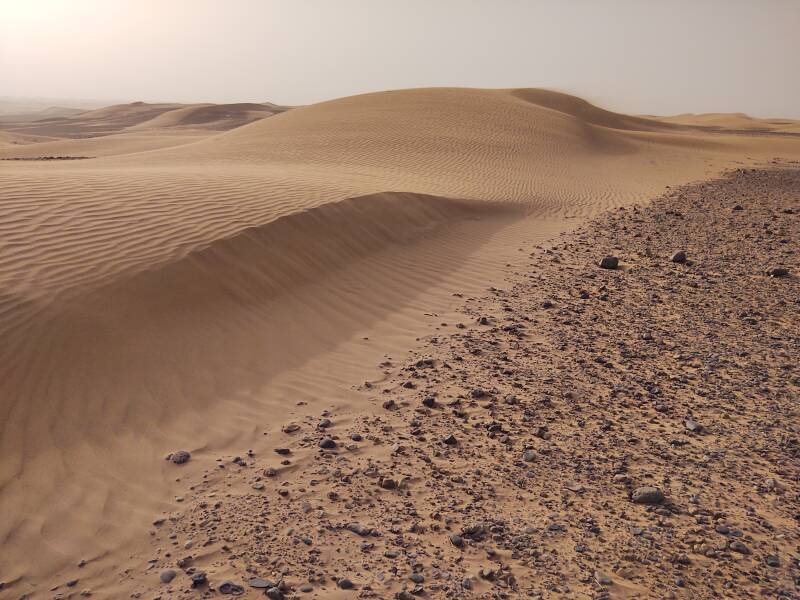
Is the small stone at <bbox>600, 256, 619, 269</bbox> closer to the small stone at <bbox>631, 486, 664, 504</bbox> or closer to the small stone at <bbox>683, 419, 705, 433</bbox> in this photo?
the small stone at <bbox>683, 419, 705, 433</bbox>

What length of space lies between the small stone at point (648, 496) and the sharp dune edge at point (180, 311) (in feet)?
7.40

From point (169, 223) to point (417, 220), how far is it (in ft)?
16.4

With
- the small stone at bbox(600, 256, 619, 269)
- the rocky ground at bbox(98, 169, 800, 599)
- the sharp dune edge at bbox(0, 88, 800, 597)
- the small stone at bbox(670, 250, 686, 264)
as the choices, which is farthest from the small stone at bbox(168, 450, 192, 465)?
the small stone at bbox(670, 250, 686, 264)

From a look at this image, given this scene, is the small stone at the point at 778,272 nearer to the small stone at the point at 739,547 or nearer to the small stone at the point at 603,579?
the small stone at the point at 739,547

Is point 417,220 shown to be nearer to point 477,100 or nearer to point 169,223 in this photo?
point 169,223

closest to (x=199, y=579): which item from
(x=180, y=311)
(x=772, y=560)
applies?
(x=772, y=560)

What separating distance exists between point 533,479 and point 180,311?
394 centimetres

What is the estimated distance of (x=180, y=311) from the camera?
243 inches

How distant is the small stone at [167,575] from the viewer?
10.4 ft

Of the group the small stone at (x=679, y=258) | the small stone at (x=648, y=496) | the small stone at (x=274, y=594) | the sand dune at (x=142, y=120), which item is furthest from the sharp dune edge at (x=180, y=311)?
the sand dune at (x=142, y=120)

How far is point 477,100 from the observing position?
29.6 metres

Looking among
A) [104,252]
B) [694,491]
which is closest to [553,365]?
[694,491]

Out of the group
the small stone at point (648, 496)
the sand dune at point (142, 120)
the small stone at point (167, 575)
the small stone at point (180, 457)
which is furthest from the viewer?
the sand dune at point (142, 120)

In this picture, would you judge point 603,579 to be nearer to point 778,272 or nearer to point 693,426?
point 693,426
